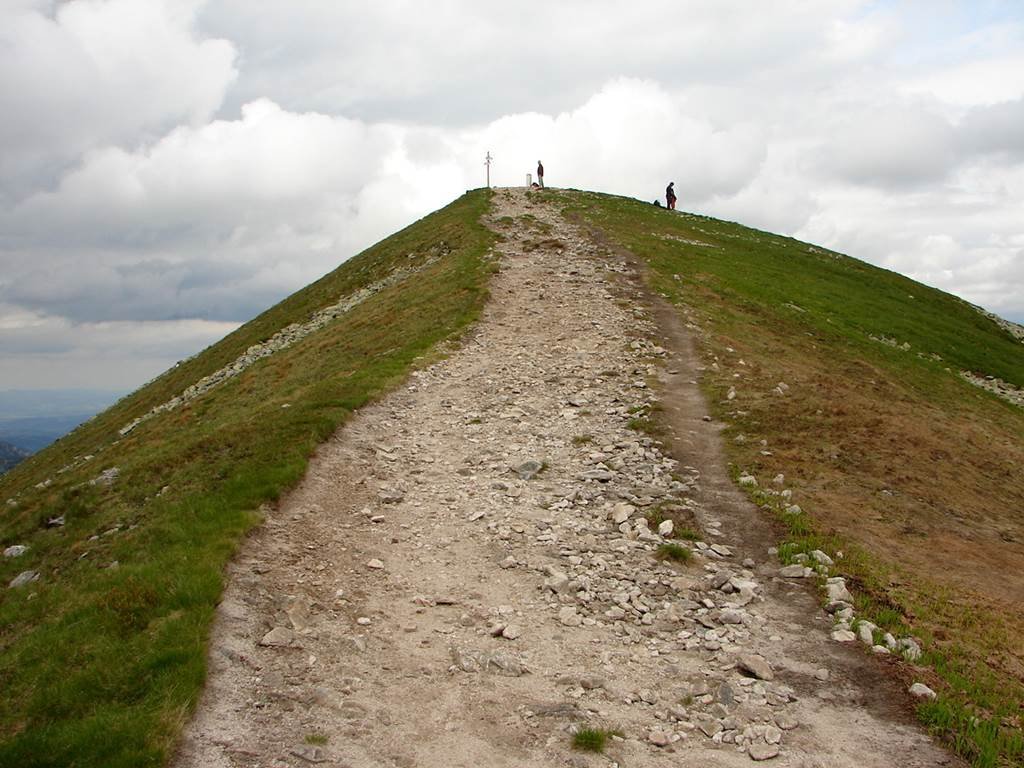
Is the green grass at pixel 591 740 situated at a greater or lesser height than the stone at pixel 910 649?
lesser

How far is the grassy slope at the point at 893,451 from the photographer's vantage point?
1039 centimetres

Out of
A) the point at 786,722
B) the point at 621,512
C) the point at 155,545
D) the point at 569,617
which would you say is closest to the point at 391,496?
the point at 155,545

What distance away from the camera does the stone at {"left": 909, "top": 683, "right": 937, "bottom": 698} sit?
9.09 meters

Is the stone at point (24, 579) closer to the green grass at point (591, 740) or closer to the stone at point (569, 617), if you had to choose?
the stone at point (569, 617)

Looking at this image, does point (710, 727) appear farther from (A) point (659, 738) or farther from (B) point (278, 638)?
(B) point (278, 638)

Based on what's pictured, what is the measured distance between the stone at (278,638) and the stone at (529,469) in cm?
794

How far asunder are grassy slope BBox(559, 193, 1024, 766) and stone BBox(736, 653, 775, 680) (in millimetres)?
1994

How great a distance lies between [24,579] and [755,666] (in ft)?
50.3

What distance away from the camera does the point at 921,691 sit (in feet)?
30.0

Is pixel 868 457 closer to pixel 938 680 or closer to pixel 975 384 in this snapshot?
pixel 938 680

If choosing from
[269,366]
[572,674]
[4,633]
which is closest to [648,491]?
[572,674]

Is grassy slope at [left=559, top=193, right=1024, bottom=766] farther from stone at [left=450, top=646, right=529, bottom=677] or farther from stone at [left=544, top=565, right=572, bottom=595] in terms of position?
stone at [left=450, top=646, right=529, bottom=677]

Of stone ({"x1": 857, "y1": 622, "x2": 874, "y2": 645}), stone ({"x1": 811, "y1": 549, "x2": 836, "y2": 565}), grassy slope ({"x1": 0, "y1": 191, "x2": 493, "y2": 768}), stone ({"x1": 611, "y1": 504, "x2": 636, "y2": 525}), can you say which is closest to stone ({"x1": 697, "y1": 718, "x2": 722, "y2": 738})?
stone ({"x1": 857, "y1": 622, "x2": 874, "y2": 645})

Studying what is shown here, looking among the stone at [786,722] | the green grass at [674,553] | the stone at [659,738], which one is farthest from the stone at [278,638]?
the stone at [786,722]
